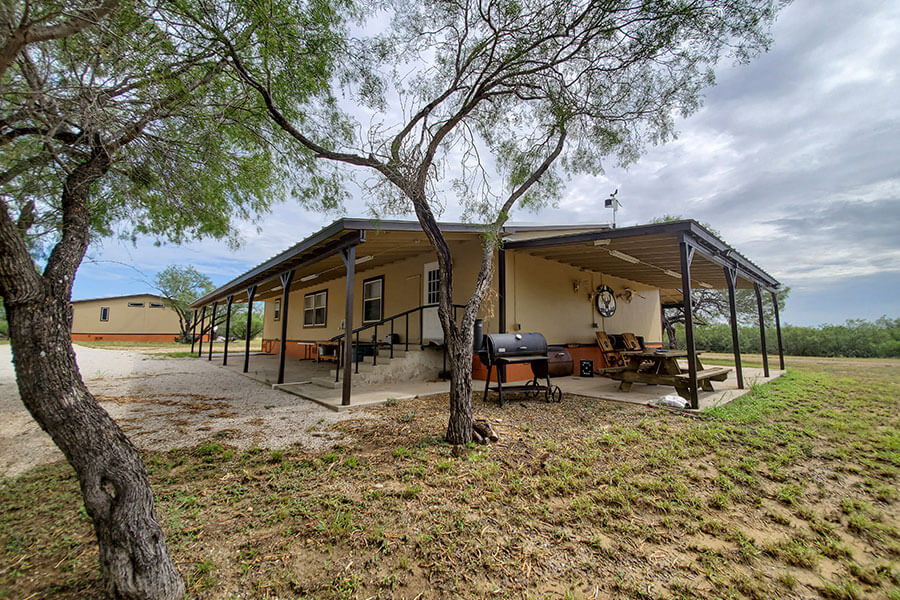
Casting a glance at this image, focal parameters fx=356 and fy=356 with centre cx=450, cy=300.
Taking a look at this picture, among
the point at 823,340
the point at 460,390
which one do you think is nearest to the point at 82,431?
the point at 460,390

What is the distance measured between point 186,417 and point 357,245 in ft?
11.3

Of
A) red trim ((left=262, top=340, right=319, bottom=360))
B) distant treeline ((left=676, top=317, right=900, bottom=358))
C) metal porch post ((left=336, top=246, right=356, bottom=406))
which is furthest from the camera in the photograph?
distant treeline ((left=676, top=317, right=900, bottom=358))

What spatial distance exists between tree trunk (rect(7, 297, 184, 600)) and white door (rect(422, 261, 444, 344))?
6.58m

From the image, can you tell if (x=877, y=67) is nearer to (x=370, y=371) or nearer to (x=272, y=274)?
(x=370, y=371)

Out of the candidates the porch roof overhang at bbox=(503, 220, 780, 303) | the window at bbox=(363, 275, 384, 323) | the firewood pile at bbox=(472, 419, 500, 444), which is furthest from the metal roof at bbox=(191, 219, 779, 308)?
the firewood pile at bbox=(472, 419, 500, 444)

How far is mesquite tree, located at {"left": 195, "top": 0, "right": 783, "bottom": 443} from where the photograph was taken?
3580 millimetres

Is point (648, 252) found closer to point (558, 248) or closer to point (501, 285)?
point (558, 248)

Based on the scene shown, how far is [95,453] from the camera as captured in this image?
150cm

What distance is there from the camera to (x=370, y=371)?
717 cm

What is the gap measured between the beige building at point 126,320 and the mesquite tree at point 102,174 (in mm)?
31270

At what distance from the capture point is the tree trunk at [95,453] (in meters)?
1.44

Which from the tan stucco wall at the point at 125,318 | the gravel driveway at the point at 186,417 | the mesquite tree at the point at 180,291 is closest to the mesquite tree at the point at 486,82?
the gravel driveway at the point at 186,417

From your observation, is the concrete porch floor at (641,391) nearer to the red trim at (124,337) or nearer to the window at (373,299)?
the window at (373,299)

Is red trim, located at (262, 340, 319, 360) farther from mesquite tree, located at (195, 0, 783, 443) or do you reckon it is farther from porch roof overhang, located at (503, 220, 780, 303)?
mesquite tree, located at (195, 0, 783, 443)
